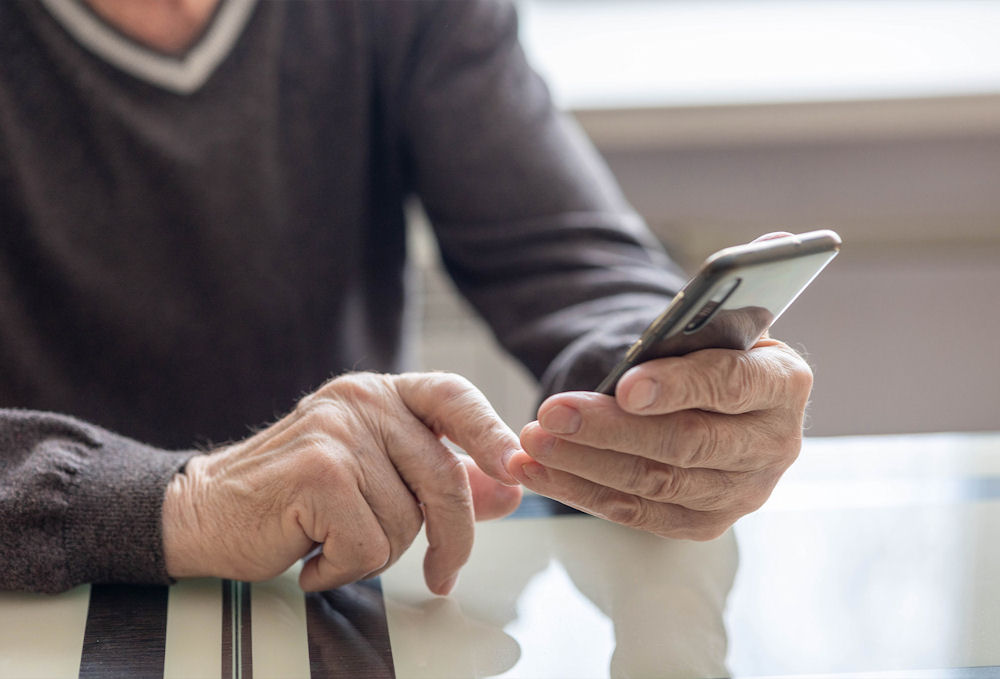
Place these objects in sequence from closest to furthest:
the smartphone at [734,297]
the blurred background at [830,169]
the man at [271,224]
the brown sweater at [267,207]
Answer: the smartphone at [734,297], the man at [271,224], the brown sweater at [267,207], the blurred background at [830,169]

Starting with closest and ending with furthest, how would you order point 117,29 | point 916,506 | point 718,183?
point 916,506, point 117,29, point 718,183

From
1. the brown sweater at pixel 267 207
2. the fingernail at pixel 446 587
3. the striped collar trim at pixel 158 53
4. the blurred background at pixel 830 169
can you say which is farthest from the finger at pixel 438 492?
the blurred background at pixel 830 169

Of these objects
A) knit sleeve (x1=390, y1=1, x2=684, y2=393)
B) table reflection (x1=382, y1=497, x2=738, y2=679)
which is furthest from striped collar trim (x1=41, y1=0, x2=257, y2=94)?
table reflection (x1=382, y1=497, x2=738, y2=679)

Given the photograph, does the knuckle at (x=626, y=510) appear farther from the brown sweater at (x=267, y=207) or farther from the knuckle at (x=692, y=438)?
the brown sweater at (x=267, y=207)

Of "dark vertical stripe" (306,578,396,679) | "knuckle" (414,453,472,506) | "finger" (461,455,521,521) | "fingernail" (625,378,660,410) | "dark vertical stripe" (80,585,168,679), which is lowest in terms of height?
"dark vertical stripe" (80,585,168,679)

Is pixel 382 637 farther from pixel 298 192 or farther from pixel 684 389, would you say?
pixel 298 192

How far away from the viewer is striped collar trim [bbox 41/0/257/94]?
2.95 ft

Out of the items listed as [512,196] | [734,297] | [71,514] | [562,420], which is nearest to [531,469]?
[562,420]

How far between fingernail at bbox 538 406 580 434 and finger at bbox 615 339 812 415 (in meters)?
0.02

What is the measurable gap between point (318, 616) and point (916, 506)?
16.6 inches

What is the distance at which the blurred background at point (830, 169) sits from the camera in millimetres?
1570

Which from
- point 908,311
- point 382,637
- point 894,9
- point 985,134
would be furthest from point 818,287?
point 382,637

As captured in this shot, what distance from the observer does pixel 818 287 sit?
1.67 m

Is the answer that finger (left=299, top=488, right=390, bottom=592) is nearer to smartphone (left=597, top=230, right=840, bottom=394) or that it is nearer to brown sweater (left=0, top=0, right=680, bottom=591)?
smartphone (left=597, top=230, right=840, bottom=394)
